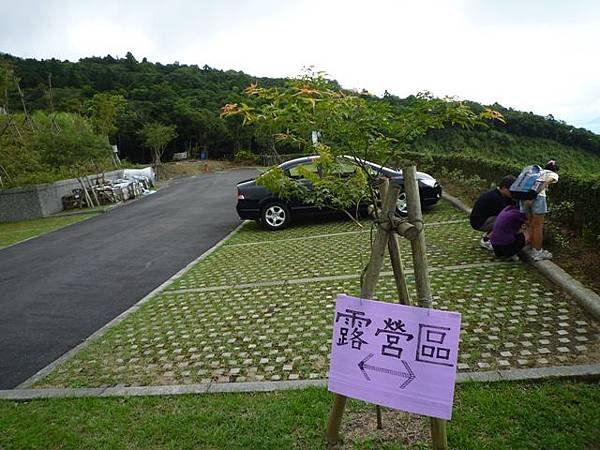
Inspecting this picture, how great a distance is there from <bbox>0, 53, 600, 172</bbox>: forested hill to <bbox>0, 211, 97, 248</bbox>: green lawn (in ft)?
38.6

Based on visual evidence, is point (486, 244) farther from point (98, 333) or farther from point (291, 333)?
point (98, 333)

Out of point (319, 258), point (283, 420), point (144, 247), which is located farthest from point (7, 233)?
point (283, 420)

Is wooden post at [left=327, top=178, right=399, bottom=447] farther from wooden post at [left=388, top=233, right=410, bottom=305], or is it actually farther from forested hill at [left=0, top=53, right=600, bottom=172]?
forested hill at [left=0, top=53, right=600, bottom=172]

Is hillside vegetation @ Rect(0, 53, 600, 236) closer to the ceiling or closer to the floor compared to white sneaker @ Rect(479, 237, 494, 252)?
closer to the ceiling

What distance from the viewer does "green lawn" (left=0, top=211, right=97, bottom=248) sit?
43.3 ft

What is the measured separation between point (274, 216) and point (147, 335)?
Result: 217 inches

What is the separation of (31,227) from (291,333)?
14193 millimetres

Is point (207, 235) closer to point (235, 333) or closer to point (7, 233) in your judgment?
point (235, 333)

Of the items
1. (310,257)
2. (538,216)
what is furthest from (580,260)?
(310,257)

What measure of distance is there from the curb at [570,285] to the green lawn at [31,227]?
1283cm

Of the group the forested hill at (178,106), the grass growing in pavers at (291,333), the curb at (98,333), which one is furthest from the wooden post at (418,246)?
the forested hill at (178,106)

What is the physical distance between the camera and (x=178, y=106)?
4606 cm

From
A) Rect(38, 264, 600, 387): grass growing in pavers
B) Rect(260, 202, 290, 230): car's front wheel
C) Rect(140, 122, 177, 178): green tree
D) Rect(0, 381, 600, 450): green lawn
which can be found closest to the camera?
Rect(0, 381, 600, 450): green lawn

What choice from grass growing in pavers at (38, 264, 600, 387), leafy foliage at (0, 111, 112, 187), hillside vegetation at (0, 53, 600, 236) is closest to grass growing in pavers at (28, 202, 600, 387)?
grass growing in pavers at (38, 264, 600, 387)
